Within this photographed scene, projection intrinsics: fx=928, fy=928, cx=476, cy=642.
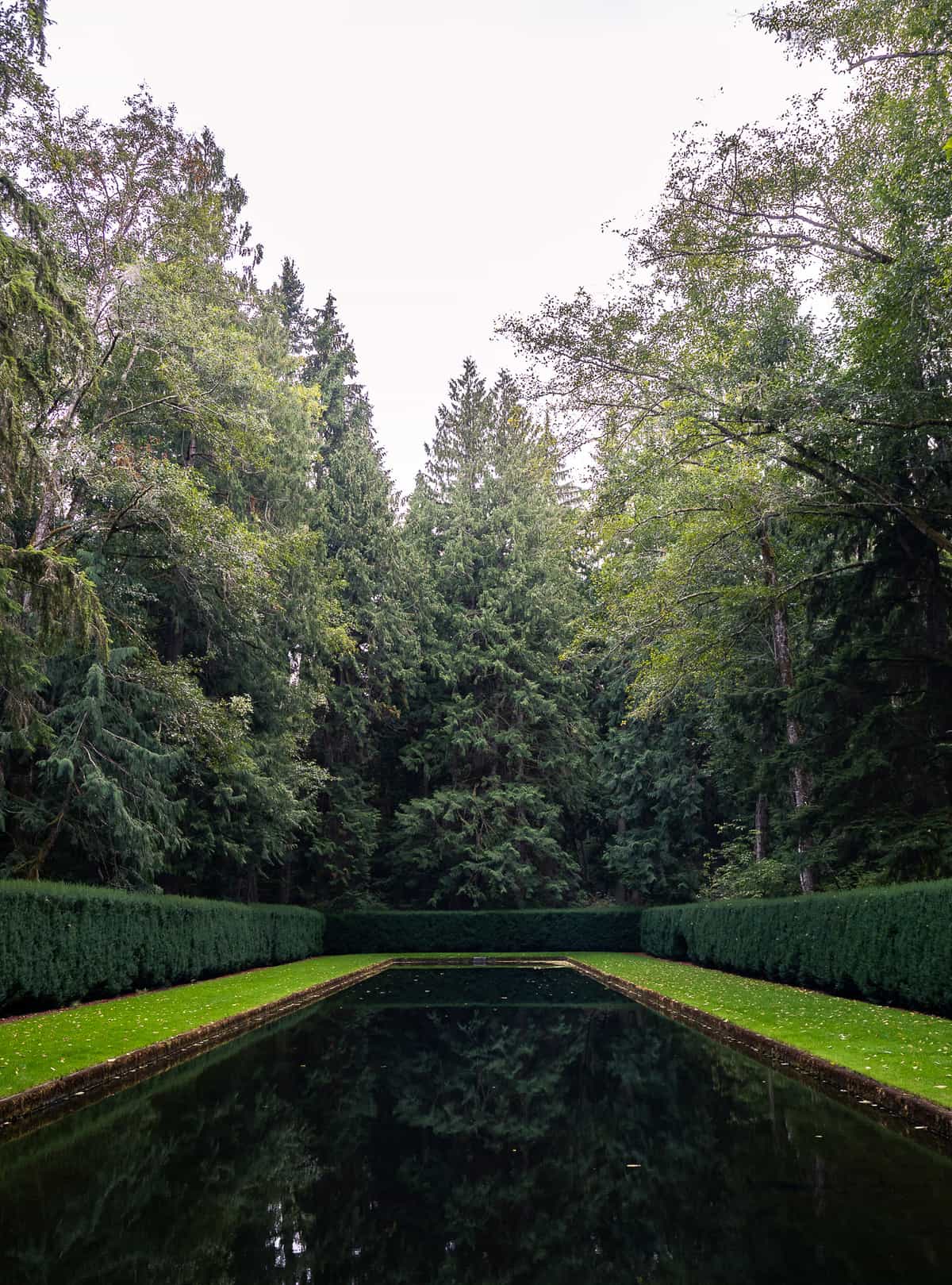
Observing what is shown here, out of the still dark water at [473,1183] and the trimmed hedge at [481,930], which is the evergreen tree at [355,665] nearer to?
the trimmed hedge at [481,930]

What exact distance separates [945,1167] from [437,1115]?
325 centimetres

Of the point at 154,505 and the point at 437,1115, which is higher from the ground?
the point at 154,505

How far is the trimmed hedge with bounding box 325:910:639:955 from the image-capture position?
101ft

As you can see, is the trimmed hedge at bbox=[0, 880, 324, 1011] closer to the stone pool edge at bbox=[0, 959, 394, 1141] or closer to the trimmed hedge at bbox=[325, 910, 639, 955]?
the stone pool edge at bbox=[0, 959, 394, 1141]

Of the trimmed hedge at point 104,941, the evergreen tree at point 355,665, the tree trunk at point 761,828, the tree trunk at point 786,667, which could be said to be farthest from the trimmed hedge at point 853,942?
the evergreen tree at point 355,665

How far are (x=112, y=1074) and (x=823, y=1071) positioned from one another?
5.86m

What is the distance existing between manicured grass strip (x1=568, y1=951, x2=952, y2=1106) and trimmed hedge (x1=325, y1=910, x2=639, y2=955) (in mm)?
13083

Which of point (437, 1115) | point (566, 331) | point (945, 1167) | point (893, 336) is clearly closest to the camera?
point (945, 1167)

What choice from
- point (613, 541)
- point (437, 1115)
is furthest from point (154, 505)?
point (437, 1115)

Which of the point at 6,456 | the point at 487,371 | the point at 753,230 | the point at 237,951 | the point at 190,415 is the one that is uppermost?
the point at 487,371

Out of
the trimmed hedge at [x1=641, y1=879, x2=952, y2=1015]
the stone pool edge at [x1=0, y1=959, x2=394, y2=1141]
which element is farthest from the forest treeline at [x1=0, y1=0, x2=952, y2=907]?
the stone pool edge at [x1=0, y1=959, x2=394, y2=1141]

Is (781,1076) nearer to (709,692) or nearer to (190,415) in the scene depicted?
(190,415)

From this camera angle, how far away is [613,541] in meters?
20.8

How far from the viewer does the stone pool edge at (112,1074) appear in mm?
6129
